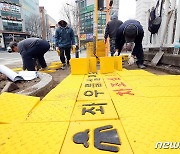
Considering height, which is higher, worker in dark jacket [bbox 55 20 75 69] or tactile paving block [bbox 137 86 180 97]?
worker in dark jacket [bbox 55 20 75 69]

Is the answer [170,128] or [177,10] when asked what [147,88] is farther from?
[177,10]

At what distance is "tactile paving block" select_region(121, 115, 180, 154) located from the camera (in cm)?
109

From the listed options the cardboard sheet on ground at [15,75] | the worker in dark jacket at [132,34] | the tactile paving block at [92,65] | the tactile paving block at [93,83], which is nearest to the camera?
the tactile paving block at [93,83]

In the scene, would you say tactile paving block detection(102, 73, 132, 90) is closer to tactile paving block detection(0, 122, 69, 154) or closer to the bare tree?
tactile paving block detection(0, 122, 69, 154)

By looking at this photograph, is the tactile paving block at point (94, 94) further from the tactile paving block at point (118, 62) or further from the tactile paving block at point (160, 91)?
the tactile paving block at point (118, 62)

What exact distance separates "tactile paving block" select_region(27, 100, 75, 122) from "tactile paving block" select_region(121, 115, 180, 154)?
1.93 feet

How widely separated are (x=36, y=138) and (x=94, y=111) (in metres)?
0.64

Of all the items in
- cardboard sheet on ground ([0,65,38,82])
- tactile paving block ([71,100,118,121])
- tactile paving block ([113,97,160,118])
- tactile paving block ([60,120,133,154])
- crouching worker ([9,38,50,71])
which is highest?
crouching worker ([9,38,50,71])

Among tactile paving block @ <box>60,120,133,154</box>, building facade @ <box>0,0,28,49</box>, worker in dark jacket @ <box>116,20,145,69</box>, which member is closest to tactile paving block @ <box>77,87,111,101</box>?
tactile paving block @ <box>60,120,133,154</box>

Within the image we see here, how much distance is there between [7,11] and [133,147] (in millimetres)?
48222

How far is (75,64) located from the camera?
13.0ft

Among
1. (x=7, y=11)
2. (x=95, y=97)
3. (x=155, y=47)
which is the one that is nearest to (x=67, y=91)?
(x=95, y=97)

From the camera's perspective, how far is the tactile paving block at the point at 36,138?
44.6 inches

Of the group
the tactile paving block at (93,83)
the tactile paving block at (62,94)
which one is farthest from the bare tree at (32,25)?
the tactile paving block at (62,94)
